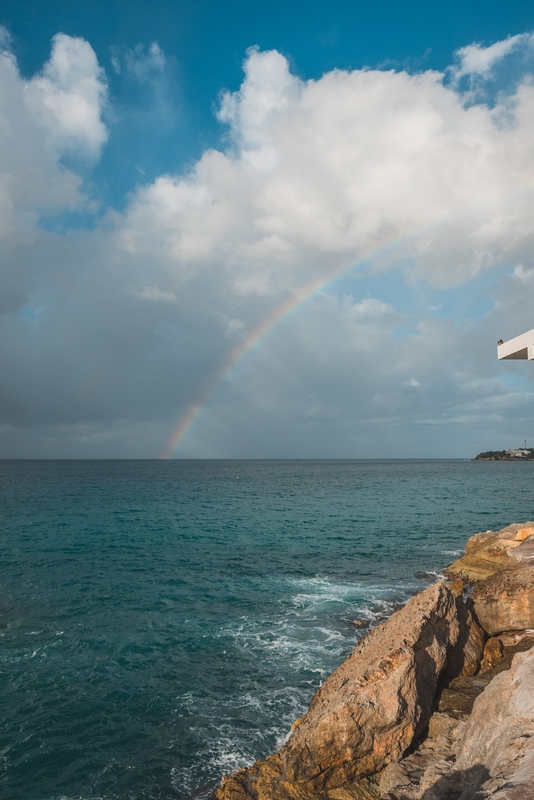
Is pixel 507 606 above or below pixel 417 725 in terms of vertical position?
above

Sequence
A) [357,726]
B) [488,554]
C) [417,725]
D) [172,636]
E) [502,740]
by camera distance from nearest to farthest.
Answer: [502,740]
[357,726]
[417,725]
[172,636]
[488,554]

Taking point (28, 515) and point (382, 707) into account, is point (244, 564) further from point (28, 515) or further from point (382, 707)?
point (28, 515)

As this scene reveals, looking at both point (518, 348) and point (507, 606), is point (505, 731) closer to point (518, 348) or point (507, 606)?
point (507, 606)

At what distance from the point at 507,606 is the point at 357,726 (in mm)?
7831

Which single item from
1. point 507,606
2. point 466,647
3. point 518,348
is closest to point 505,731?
point 466,647

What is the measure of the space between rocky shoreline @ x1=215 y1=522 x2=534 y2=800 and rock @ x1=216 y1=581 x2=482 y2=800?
22mm

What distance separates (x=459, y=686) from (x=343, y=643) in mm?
6969

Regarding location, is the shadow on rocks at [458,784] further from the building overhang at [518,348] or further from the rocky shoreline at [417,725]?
the building overhang at [518,348]

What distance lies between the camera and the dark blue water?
1228cm

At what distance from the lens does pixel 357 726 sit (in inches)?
384

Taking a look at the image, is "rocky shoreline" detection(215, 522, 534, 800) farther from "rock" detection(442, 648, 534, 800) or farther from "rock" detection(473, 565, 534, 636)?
"rock" detection(473, 565, 534, 636)

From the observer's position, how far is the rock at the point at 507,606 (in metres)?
14.7

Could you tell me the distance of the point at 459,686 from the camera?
40.2ft

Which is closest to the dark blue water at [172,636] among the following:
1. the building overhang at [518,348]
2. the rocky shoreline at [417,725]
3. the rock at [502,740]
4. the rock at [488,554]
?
the rock at [488,554]
